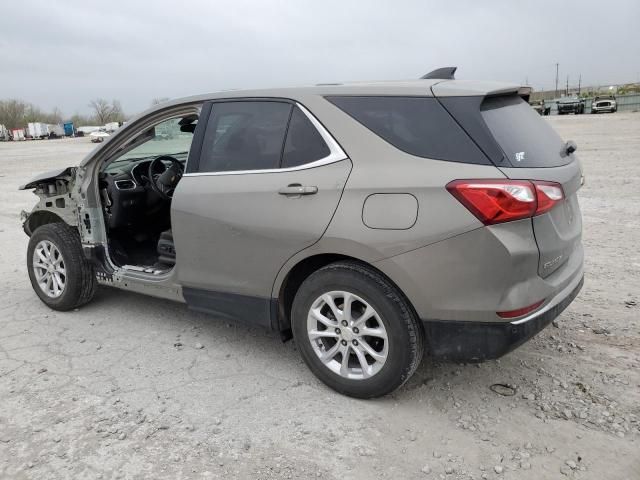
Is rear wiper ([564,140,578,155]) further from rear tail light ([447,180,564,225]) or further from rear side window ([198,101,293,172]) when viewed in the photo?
rear side window ([198,101,293,172])

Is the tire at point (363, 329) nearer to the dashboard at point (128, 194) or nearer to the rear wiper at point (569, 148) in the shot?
the rear wiper at point (569, 148)

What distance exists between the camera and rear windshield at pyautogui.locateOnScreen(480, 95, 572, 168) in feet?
8.98

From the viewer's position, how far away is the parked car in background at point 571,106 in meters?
41.2

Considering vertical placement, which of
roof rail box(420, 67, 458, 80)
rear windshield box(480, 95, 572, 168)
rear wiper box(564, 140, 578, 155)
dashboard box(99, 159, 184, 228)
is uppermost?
roof rail box(420, 67, 458, 80)

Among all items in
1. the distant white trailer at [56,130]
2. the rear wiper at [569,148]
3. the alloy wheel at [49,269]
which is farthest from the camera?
the distant white trailer at [56,130]

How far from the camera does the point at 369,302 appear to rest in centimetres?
290

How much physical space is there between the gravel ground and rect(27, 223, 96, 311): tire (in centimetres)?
24

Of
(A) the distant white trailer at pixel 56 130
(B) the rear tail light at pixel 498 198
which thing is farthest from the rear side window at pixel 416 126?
(A) the distant white trailer at pixel 56 130

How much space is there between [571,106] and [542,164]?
43752 millimetres

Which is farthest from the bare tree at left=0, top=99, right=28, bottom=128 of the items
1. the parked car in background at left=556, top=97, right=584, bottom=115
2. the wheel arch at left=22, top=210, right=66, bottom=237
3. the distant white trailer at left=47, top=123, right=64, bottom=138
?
the wheel arch at left=22, top=210, right=66, bottom=237

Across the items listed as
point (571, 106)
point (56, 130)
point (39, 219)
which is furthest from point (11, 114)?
point (39, 219)

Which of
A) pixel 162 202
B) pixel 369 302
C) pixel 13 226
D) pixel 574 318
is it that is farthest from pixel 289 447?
pixel 13 226

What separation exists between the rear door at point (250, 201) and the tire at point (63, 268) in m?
1.30

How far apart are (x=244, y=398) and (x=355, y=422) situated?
0.71 meters
